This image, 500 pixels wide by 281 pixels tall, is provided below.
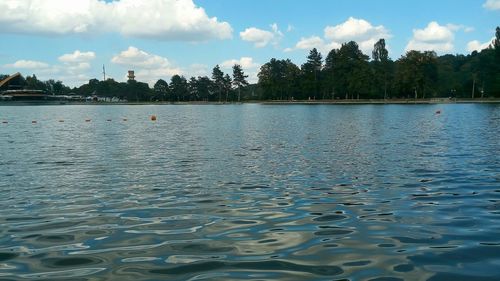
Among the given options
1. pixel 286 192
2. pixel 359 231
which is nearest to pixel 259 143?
pixel 286 192

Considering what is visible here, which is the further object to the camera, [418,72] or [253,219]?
[418,72]

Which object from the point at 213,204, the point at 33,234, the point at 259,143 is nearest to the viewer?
the point at 33,234

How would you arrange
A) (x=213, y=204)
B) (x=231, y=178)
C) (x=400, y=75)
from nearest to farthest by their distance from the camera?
1. (x=213, y=204)
2. (x=231, y=178)
3. (x=400, y=75)

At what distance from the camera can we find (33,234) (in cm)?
1055

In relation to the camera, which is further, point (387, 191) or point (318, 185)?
point (318, 185)

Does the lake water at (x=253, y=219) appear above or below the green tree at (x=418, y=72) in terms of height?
below

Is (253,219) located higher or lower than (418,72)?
lower

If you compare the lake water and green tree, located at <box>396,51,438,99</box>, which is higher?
green tree, located at <box>396,51,438,99</box>

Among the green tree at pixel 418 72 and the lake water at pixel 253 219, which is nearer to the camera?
the lake water at pixel 253 219

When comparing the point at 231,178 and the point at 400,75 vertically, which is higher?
the point at 400,75

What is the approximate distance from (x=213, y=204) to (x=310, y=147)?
17.1m

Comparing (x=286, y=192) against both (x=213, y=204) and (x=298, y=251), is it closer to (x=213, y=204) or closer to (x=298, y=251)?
(x=213, y=204)

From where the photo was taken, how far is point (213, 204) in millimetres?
13453

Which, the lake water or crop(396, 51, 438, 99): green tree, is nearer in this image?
the lake water
